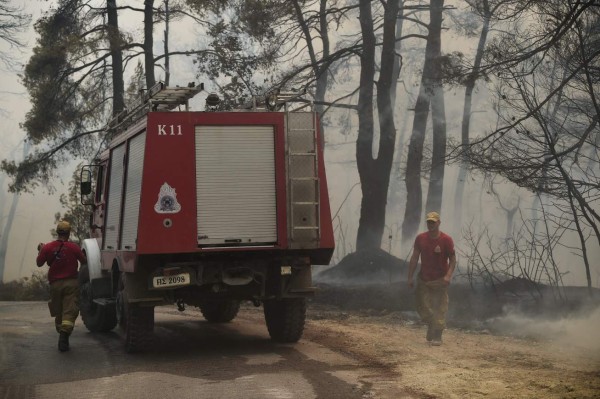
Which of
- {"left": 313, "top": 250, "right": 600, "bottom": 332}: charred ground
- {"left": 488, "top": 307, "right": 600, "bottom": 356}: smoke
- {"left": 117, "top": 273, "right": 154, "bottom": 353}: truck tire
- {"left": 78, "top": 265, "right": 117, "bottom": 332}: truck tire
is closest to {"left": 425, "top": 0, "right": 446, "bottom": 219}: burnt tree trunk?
{"left": 313, "top": 250, "right": 600, "bottom": 332}: charred ground

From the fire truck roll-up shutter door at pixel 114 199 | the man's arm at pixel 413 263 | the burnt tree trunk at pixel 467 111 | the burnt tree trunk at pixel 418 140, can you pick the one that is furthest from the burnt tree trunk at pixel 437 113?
the fire truck roll-up shutter door at pixel 114 199

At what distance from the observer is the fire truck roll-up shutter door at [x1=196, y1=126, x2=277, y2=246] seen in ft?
33.3

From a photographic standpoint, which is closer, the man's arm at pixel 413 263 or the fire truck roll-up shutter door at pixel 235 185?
the fire truck roll-up shutter door at pixel 235 185

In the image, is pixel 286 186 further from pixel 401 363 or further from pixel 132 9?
pixel 132 9

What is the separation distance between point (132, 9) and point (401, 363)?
1921 cm

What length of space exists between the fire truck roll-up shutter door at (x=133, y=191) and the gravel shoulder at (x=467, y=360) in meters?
2.85

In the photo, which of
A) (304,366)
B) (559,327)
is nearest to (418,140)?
(559,327)

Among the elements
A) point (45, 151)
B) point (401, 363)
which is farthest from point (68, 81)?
point (401, 363)

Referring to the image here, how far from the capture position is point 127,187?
429 inches

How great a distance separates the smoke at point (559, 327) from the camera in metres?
11.7

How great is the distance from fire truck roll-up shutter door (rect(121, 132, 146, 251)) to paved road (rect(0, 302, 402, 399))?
1415mm

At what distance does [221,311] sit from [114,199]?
3284mm

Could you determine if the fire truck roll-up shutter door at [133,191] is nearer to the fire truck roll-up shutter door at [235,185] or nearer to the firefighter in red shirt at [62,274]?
the fire truck roll-up shutter door at [235,185]

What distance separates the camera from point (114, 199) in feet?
39.0
